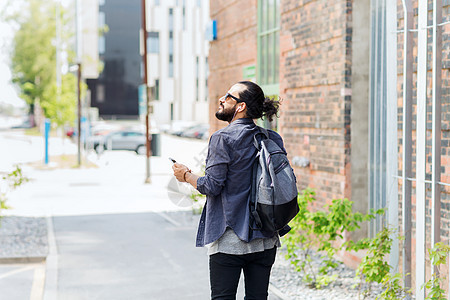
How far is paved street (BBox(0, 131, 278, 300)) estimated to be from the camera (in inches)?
258

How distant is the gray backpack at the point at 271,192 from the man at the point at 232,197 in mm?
41

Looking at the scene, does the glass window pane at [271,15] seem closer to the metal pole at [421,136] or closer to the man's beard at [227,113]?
the metal pole at [421,136]

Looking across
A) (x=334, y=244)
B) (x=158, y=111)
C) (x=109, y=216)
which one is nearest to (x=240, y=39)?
(x=109, y=216)

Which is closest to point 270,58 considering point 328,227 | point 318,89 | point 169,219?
point 318,89

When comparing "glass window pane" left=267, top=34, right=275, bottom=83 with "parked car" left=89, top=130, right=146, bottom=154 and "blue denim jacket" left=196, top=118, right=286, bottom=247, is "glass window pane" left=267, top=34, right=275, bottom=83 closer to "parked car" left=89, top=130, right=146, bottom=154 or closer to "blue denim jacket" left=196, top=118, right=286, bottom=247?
"blue denim jacket" left=196, top=118, right=286, bottom=247

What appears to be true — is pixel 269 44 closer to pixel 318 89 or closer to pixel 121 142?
→ pixel 318 89

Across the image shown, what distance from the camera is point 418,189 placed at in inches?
202

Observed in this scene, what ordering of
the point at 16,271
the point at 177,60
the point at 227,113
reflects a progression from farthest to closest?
the point at 177,60 → the point at 16,271 → the point at 227,113

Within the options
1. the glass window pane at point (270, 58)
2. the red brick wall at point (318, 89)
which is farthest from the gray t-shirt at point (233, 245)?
the glass window pane at point (270, 58)

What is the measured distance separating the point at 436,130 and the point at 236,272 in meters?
2.22

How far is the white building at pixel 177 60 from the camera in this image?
240 ft

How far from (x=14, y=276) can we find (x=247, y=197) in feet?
14.7

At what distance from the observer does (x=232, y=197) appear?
366 cm

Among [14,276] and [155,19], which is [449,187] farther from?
[155,19]
